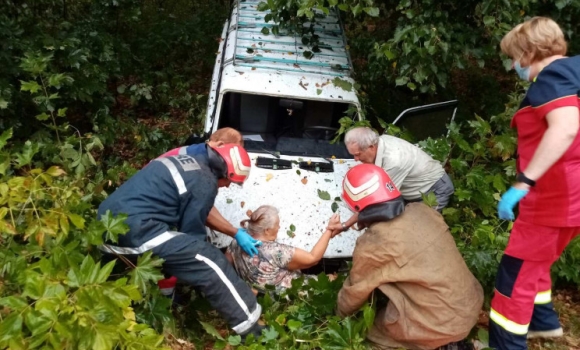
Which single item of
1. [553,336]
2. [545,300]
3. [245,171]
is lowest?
[553,336]

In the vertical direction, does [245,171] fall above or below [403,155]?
above

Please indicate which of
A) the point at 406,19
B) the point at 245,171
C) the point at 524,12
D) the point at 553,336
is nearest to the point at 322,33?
the point at 406,19

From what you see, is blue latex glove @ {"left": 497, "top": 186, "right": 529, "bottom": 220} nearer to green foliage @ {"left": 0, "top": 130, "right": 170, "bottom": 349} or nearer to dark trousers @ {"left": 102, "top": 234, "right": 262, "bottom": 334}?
dark trousers @ {"left": 102, "top": 234, "right": 262, "bottom": 334}

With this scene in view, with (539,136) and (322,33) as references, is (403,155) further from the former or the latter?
(322,33)

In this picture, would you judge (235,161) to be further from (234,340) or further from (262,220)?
(234,340)

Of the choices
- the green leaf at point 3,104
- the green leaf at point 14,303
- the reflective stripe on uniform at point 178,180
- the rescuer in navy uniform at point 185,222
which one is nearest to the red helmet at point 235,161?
the rescuer in navy uniform at point 185,222

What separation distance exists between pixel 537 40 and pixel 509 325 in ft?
5.28

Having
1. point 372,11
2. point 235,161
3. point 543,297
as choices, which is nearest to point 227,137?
point 235,161

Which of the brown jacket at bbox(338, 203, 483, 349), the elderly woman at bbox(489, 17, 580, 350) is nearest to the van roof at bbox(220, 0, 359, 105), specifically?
the brown jacket at bbox(338, 203, 483, 349)

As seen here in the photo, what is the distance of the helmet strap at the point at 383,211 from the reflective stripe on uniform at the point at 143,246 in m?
1.12

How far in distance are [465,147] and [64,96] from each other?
438 cm

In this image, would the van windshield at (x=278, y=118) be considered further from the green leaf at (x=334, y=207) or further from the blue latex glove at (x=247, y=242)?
the blue latex glove at (x=247, y=242)

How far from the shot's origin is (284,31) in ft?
18.3

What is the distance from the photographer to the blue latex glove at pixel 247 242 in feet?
11.2
